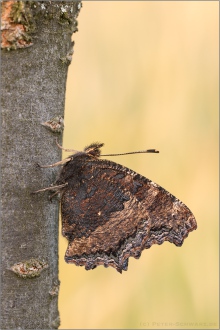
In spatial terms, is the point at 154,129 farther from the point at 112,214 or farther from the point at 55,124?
the point at 55,124

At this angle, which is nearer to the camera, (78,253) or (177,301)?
(78,253)

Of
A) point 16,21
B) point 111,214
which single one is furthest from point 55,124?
point 111,214

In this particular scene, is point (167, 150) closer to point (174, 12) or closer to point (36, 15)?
point (174, 12)

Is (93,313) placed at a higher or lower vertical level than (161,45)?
lower

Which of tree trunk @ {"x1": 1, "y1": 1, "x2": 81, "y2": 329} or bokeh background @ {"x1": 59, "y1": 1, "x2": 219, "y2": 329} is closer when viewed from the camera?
tree trunk @ {"x1": 1, "y1": 1, "x2": 81, "y2": 329}

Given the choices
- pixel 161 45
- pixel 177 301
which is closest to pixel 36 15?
pixel 177 301

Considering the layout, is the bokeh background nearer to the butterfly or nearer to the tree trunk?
the butterfly

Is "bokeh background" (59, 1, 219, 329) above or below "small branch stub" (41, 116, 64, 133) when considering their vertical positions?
below

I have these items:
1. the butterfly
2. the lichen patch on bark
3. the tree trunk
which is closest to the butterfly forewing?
the butterfly
